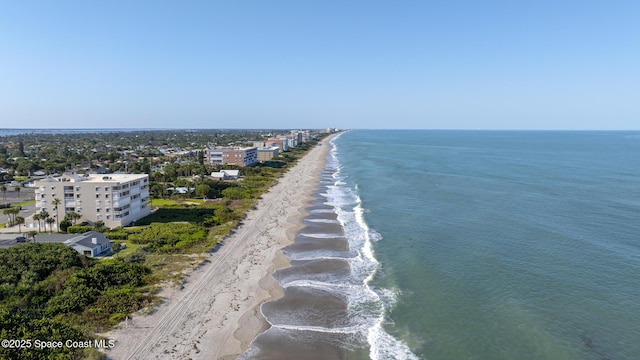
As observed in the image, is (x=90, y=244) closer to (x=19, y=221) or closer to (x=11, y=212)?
(x=19, y=221)

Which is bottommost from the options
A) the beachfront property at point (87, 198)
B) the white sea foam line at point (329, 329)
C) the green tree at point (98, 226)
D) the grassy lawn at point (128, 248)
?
the white sea foam line at point (329, 329)

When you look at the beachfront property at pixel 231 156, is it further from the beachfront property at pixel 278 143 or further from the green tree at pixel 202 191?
the beachfront property at pixel 278 143

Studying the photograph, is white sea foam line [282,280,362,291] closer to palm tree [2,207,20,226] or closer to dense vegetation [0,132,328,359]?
dense vegetation [0,132,328,359]

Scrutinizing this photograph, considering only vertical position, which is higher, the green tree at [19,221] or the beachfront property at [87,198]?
the beachfront property at [87,198]

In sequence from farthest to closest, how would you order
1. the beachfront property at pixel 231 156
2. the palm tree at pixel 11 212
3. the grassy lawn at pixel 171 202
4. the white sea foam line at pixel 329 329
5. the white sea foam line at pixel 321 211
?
the beachfront property at pixel 231 156 < the grassy lawn at pixel 171 202 < the white sea foam line at pixel 321 211 < the palm tree at pixel 11 212 < the white sea foam line at pixel 329 329

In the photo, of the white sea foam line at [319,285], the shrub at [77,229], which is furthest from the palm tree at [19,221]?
the white sea foam line at [319,285]

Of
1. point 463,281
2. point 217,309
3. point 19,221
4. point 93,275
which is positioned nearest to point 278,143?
point 19,221

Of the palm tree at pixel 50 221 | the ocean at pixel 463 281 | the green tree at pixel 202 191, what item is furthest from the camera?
the green tree at pixel 202 191
